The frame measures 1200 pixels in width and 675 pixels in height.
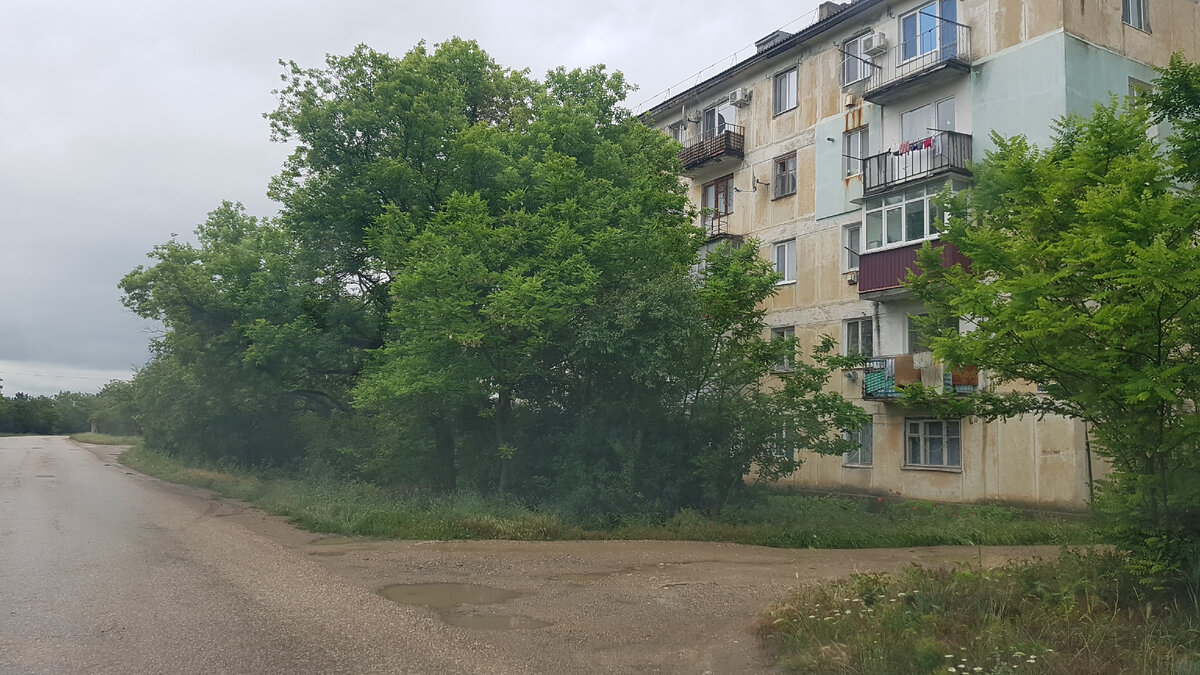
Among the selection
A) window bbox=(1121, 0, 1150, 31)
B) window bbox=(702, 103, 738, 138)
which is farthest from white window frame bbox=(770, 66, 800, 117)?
window bbox=(1121, 0, 1150, 31)

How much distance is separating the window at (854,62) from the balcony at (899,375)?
848 centimetres

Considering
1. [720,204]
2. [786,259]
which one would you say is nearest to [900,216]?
[786,259]

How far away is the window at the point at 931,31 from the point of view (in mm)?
22859

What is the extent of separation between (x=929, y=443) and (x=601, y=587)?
1590 centimetres

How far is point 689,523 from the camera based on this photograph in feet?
50.8

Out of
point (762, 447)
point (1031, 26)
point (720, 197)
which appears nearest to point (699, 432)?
point (762, 447)

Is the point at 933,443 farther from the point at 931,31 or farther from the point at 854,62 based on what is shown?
the point at 854,62

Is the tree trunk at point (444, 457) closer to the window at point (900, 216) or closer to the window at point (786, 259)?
the window at point (786, 259)

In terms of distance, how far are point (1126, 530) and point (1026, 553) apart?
6.34 m

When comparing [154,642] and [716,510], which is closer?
[154,642]

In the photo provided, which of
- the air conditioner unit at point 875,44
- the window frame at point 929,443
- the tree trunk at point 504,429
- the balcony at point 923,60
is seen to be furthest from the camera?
the air conditioner unit at point 875,44

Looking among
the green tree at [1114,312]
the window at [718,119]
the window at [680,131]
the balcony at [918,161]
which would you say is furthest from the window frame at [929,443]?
the green tree at [1114,312]

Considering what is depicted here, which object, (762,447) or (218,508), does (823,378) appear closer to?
(762,447)

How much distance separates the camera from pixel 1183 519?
7535mm
